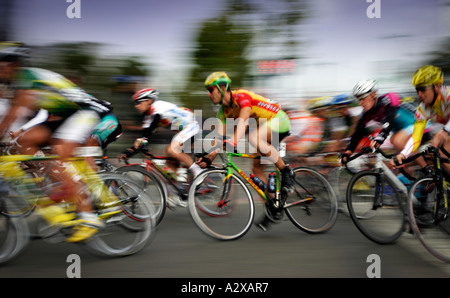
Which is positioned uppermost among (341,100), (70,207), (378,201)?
(341,100)

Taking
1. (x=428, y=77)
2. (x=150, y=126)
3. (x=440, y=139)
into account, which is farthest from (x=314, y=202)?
(x=150, y=126)

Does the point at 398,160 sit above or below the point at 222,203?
above

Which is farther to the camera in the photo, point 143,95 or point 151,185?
point 143,95

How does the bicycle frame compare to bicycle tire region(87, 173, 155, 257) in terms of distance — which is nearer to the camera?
the bicycle frame

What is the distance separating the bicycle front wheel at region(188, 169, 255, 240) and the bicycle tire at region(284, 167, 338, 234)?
1.94 ft

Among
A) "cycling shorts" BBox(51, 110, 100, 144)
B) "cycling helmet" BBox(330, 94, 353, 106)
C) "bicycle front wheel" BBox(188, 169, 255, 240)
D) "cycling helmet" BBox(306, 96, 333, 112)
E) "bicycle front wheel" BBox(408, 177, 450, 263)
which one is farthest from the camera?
"cycling helmet" BBox(306, 96, 333, 112)

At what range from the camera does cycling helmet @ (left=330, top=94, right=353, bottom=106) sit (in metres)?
5.89

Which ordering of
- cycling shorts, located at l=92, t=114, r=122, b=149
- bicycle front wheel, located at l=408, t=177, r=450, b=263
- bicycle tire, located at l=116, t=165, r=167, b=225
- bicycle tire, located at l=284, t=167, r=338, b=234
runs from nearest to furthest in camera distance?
bicycle front wheel, located at l=408, t=177, r=450, b=263 < bicycle tire, located at l=284, t=167, r=338, b=234 < bicycle tire, located at l=116, t=165, r=167, b=225 < cycling shorts, located at l=92, t=114, r=122, b=149

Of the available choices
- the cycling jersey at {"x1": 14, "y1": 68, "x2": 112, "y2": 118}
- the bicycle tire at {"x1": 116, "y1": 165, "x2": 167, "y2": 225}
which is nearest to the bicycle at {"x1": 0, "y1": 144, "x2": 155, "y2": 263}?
the cycling jersey at {"x1": 14, "y1": 68, "x2": 112, "y2": 118}

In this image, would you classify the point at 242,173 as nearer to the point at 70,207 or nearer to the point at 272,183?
the point at 272,183

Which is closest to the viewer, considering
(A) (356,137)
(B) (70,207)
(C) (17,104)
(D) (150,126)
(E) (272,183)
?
(C) (17,104)

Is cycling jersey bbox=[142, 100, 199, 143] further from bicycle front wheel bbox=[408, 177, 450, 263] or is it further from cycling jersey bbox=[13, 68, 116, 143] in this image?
bicycle front wheel bbox=[408, 177, 450, 263]

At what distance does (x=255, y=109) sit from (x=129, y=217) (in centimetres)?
174

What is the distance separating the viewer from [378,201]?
13.3ft
